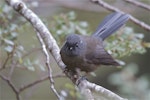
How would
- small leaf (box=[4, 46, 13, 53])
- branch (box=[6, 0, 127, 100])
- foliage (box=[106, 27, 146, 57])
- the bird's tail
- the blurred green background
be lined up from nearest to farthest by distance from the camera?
branch (box=[6, 0, 127, 100]), small leaf (box=[4, 46, 13, 53]), foliage (box=[106, 27, 146, 57]), the blurred green background, the bird's tail

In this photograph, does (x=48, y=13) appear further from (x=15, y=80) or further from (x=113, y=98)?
(x=113, y=98)

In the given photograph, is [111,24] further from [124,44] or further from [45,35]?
[45,35]

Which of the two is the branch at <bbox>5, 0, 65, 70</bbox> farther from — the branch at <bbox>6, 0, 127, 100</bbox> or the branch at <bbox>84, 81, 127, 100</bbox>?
the branch at <bbox>84, 81, 127, 100</bbox>

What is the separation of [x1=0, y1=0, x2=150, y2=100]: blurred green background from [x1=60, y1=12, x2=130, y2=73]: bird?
259 mm

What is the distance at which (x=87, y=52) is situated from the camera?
3.91m

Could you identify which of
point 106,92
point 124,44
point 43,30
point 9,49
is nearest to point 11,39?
point 9,49

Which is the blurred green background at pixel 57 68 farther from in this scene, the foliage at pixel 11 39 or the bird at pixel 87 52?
the bird at pixel 87 52

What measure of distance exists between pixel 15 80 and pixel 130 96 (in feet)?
10.3

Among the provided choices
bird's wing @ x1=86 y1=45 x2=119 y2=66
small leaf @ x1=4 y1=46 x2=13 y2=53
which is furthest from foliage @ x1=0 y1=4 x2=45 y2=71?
bird's wing @ x1=86 y1=45 x2=119 y2=66

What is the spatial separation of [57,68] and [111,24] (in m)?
2.26

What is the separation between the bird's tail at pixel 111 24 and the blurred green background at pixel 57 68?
162 millimetres

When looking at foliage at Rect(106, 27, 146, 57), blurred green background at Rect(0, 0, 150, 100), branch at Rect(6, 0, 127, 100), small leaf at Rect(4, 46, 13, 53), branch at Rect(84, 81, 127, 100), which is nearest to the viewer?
branch at Rect(84, 81, 127, 100)

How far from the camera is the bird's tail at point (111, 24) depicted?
13.7 feet

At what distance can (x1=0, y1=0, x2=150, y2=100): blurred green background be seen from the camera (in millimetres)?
3961
